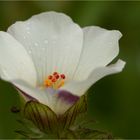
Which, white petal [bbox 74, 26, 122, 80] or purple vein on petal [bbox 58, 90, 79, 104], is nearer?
purple vein on petal [bbox 58, 90, 79, 104]

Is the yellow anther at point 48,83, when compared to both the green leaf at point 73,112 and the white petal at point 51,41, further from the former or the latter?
the green leaf at point 73,112

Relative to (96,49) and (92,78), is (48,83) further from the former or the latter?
(92,78)

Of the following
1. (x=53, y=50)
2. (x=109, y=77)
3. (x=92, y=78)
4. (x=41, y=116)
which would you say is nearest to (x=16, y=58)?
(x=53, y=50)

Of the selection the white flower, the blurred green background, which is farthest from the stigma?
the blurred green background

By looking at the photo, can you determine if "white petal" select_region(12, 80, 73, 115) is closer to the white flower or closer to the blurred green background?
the white flower

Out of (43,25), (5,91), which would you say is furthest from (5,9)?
(43,25)

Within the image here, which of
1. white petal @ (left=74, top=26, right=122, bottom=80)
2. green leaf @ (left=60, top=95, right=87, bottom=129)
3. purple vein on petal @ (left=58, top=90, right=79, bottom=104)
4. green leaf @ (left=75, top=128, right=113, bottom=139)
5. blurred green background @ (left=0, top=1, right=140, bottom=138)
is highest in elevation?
white petal @ (left=74, top=26, right=122, bottom=80)

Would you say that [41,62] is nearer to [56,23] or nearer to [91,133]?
[56,23]
